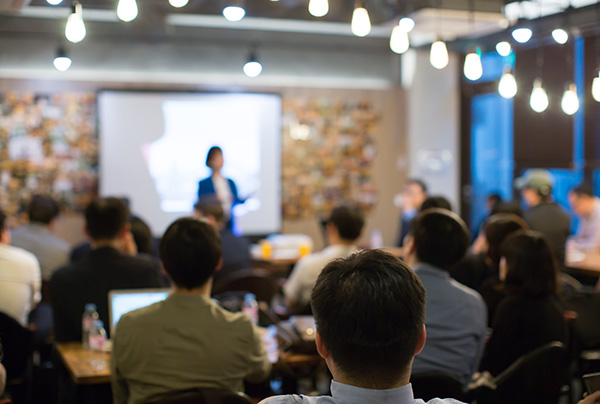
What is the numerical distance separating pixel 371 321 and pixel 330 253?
2985mm

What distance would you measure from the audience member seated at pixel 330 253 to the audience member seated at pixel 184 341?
67.4 inches

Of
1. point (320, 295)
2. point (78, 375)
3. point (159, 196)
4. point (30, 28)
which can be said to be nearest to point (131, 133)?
point (159, 196)

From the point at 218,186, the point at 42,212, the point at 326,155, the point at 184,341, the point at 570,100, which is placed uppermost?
the point at 570,100

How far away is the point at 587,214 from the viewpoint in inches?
254

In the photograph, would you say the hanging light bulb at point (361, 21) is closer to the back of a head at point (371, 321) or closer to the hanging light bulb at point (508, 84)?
the hanging light bulb at point (508, 84)

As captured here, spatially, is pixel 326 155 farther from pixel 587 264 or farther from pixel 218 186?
pixel 587 264

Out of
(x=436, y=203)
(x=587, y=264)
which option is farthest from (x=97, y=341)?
(x=587, y=264)

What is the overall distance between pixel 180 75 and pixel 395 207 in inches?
130

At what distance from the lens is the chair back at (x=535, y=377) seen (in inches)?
110

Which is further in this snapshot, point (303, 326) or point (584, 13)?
point (584, 13)

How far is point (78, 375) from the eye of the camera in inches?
109

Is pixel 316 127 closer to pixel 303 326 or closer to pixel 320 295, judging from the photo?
pixel 303 326

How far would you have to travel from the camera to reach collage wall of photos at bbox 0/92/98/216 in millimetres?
7562

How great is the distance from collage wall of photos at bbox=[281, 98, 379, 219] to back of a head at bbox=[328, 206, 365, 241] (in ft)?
13.9
